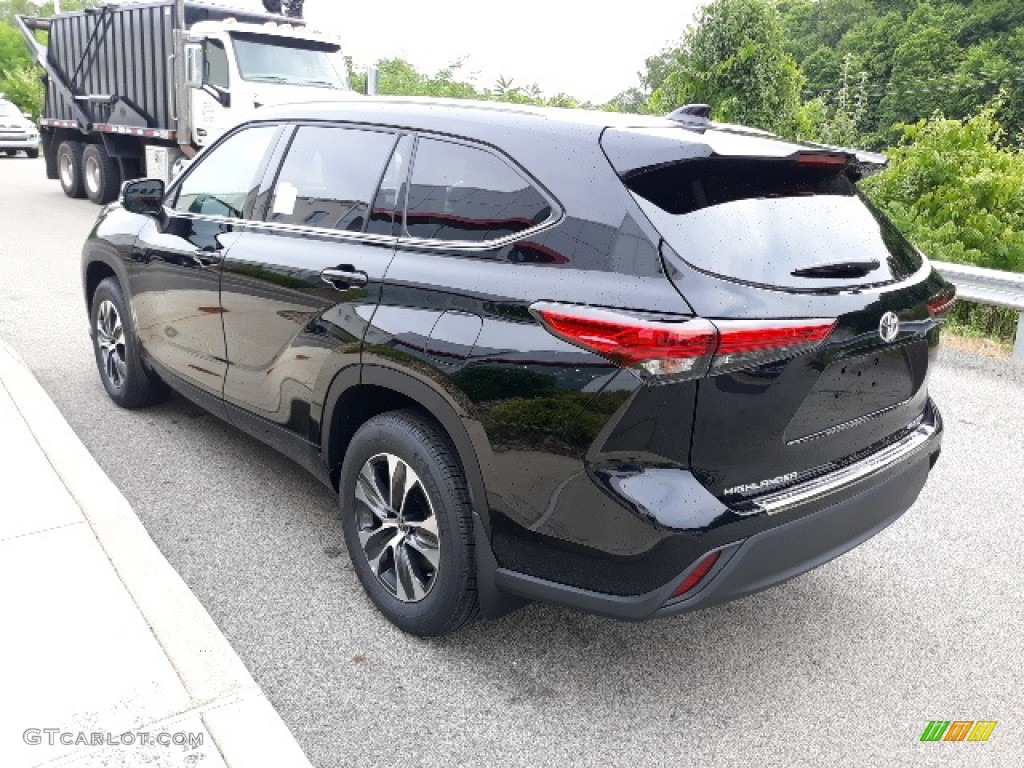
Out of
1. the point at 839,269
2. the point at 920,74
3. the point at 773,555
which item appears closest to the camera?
the point at 773,555

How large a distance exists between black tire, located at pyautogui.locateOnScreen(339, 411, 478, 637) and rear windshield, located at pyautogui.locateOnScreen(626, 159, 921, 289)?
103cm

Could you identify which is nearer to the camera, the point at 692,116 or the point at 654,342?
the point at 654,342

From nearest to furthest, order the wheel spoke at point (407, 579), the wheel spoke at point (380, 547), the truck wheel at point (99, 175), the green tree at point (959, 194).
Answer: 1. the wheel spoke at point (407, 579)
2. the wheel spoke at point (380, 547)
3. the green tree at point (959, 194)
4. the truck wheel at point (99, 175)

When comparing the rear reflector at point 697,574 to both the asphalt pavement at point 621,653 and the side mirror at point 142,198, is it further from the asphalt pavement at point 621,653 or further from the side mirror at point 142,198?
the side mirror at point 142,198

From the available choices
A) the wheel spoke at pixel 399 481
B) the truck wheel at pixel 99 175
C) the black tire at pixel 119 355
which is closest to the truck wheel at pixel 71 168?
the truck wheel at pixel 99 175

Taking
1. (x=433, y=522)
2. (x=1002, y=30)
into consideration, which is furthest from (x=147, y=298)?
(x=1002, y=30)

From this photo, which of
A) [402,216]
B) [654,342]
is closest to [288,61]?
Result: [402,216]

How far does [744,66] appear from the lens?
12.1 m

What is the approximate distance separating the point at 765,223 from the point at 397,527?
62.8 inches

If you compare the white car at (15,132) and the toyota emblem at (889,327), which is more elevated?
the toyota emblem at (889,327)

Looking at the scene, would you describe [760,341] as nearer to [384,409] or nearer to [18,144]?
[384,409]

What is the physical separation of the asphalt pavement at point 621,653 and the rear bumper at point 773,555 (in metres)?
0.45

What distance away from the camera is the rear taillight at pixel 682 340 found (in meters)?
2.41

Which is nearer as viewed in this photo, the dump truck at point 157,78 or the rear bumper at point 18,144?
the dump truck at point 157,78
